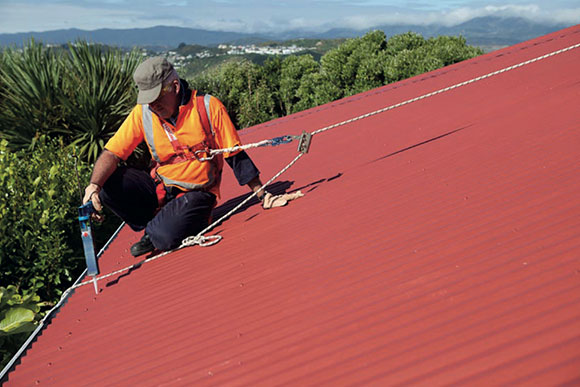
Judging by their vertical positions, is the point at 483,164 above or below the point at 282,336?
above

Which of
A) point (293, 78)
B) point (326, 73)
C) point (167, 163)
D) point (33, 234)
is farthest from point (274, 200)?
point (293, 78)

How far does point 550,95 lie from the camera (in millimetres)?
4777

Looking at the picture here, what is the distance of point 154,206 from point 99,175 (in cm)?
60

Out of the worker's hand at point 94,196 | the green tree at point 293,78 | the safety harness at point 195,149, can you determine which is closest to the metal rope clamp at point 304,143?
the safety harness at point 195,149

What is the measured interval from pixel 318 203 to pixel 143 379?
2.02m

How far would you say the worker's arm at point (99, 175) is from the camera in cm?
337

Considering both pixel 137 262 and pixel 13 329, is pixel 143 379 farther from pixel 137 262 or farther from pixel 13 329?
pixel 13 329

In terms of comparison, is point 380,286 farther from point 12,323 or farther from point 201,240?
point 12,323

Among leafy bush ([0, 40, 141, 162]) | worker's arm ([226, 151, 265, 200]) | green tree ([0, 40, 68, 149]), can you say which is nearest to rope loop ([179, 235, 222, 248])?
worker's arm ([226, 151, 265, 200])

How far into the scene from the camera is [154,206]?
3918mm

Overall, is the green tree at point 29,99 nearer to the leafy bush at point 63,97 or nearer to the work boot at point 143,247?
the leafy bush at point 63,97

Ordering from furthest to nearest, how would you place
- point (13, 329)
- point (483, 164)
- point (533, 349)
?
point (13, 329), point (483, 164), point (533, 349)

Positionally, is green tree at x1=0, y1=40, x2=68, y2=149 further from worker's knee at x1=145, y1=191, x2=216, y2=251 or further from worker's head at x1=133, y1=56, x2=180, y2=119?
worker's head at x1=133, y1=56, x2=180, y2=119

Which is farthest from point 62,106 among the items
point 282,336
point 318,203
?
point 282,336
